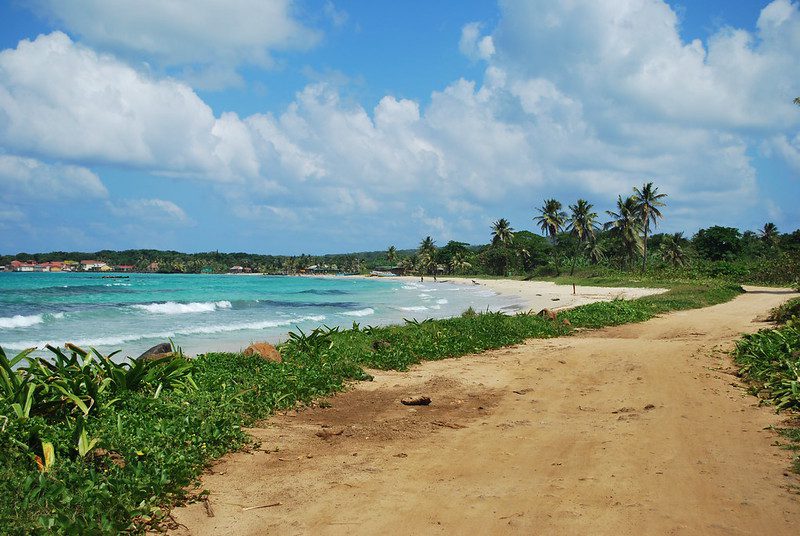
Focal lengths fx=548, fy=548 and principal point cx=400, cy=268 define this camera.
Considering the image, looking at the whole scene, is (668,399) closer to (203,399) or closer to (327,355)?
(327,355)

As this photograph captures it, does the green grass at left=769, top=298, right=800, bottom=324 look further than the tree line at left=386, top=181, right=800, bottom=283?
No

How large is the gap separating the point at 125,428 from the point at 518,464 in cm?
369

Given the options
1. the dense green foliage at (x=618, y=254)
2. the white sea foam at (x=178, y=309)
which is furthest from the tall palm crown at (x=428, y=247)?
the white sea foam at (x=178, y=309)

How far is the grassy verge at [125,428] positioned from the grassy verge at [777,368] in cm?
541

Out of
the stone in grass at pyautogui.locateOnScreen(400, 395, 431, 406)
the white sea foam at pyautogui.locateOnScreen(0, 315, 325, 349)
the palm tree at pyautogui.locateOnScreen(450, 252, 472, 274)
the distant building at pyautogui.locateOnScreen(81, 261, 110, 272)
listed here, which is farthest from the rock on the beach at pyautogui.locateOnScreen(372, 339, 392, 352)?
the distant building at pyautogui.locateOnScreen(81, 261, 110, 272)

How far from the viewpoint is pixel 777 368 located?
27.4 ft

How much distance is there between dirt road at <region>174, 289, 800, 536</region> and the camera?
4.00 m

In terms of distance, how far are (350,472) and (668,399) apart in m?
5.02

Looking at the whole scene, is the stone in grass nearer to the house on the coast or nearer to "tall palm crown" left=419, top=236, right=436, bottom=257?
"tall palm crown" left=419, top=236, right=436, bottom=257

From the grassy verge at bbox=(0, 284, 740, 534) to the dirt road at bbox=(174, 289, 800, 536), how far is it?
1.06 feet

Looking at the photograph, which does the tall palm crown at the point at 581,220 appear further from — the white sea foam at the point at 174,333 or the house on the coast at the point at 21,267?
the house on the coast at the point at 21,267

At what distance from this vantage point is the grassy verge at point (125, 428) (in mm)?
3709

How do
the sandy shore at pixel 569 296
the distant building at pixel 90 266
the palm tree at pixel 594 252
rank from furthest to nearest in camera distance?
1. the distant building at pixel 90 266
2. the palm tree at pixel 594 252
3. the sandy shore at pixel 569 296

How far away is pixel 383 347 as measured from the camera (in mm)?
11359
